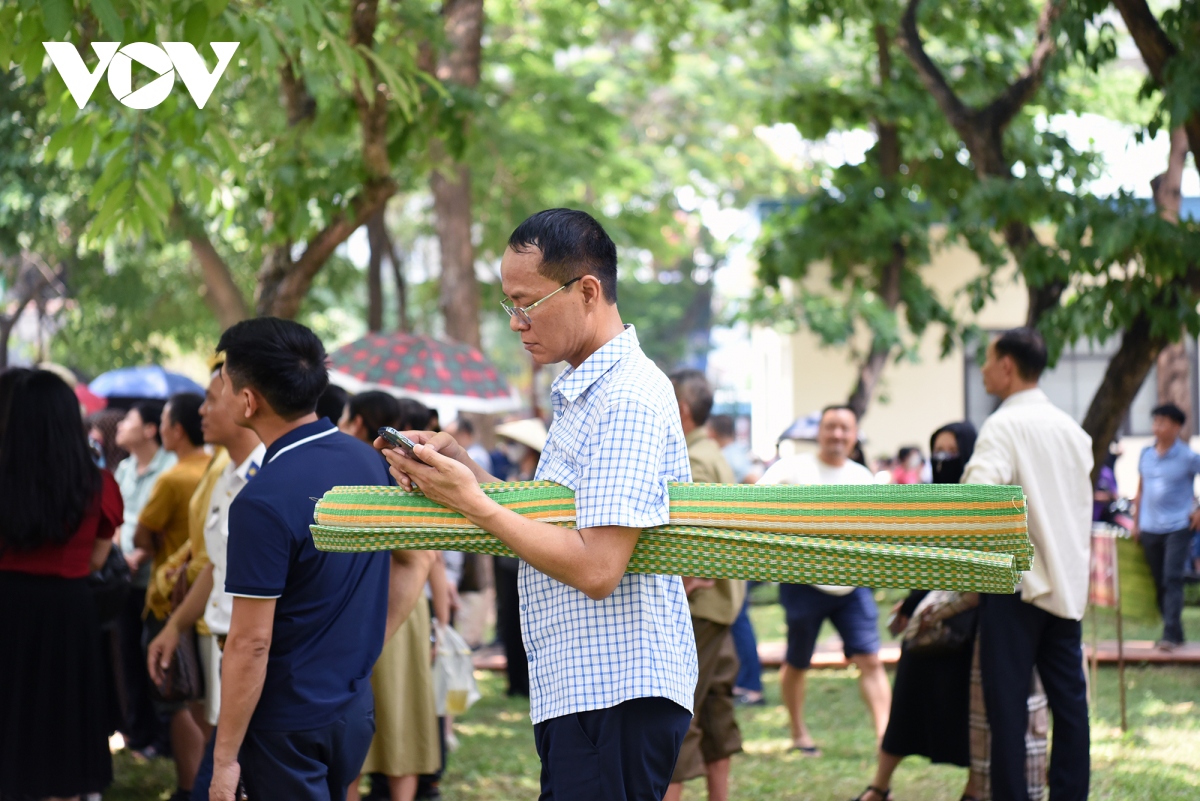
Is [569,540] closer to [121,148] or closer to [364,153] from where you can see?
[121,148]

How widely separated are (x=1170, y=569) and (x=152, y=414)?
8221 mm

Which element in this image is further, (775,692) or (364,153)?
(775,692)

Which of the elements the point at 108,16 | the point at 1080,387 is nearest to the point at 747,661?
the point at 108,16

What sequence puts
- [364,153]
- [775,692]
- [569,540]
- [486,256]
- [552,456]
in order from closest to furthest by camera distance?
[569,540], [552,456], [364,153], [775,692], [486,256]

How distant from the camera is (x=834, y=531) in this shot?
2.56 meters

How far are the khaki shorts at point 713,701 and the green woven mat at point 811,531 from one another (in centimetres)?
304

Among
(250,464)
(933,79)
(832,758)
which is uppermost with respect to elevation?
(933,79)

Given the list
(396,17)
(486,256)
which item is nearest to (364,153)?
(396,17)

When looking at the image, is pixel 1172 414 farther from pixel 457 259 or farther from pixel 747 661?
pixel 457 259

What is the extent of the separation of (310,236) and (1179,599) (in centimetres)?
752

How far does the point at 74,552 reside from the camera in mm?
4906

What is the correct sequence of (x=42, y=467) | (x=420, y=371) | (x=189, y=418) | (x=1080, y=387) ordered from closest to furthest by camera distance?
(x=42, y=467) < (x=189, y=418) < (x=420, y=371) < (x=1080, y=387)

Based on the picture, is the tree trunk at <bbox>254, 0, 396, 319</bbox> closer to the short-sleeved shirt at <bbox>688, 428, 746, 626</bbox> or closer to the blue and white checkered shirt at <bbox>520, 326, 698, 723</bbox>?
the short-sleeved shirt at <bbox>688, 428, 746, 626</bbox>

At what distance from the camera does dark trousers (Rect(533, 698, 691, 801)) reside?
2545 mm
